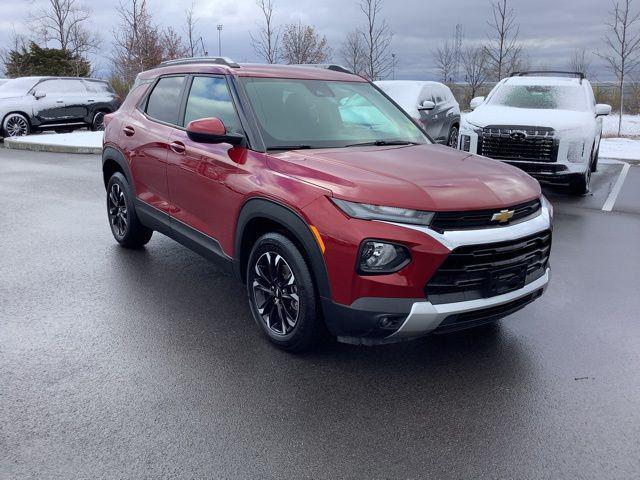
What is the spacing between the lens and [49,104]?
59.0 feet

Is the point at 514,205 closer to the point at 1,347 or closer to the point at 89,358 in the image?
the point at 89,358

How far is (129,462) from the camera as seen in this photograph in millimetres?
2750

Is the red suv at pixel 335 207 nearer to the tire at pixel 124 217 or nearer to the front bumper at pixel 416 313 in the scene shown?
the front bumper at pixel 416 313

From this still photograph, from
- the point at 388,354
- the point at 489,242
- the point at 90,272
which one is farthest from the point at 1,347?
the point at 489,242

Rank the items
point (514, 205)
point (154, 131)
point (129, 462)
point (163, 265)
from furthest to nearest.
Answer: point (163, 265)
point (154, 131)
point (514, 205)
point (129, 462)

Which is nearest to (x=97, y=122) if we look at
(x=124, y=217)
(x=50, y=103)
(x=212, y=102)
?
(x=50, y=103)

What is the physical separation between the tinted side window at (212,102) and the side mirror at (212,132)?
0.63 ft

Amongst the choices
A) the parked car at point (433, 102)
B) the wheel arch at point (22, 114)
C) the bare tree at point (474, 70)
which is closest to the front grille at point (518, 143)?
the parked car at point (433, 102)

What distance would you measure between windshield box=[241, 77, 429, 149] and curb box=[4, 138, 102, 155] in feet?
37.4

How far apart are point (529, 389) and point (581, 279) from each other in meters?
2.44

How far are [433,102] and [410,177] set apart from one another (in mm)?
10357

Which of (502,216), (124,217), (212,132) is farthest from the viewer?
(124,217)

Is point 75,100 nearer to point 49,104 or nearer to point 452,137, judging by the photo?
point 49,104

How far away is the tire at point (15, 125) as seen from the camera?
17547 millimetres
